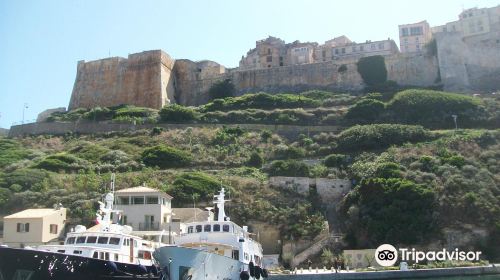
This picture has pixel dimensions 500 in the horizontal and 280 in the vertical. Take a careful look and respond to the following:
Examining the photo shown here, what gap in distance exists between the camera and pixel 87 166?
5316 centimetres

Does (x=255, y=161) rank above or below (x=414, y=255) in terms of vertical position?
above

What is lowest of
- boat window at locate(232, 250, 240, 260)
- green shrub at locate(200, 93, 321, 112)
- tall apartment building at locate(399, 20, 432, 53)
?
boat window at locate(232, 250, 240, 260)

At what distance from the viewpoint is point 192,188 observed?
46.1 meters

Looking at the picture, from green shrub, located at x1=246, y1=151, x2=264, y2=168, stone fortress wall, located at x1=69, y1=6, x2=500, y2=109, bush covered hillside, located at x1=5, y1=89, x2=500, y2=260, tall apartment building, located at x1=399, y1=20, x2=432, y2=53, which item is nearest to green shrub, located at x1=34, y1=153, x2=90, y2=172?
bush covered hillside, located at x1=5, y1=89, x2=500, y2=260

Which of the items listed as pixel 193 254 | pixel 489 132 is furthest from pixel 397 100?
pixel 193 254

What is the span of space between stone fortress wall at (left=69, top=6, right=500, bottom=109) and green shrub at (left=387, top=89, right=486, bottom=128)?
7736 millimetres

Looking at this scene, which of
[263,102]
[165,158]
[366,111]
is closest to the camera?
[165,158]

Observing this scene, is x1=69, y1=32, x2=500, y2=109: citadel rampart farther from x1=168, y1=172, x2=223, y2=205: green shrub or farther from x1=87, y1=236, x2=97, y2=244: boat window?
x1=87, y1=236, x2=97, y2=244: boat window

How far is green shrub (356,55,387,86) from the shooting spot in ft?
243

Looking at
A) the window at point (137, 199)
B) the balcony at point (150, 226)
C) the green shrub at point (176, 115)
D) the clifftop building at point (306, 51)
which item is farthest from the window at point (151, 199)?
the clifftop building at point (306, 51)

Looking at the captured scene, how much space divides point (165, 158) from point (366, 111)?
74.4 ft

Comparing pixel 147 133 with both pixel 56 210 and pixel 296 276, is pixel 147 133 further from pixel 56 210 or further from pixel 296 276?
pixel 296 276

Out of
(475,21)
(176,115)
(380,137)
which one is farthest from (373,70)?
(176,115)

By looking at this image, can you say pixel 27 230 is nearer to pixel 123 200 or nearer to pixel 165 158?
pixel 123 200
